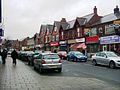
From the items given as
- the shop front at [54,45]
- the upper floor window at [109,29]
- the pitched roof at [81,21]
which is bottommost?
the shop front at [54,45]

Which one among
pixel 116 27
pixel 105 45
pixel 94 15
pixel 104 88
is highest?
pixel 94 15

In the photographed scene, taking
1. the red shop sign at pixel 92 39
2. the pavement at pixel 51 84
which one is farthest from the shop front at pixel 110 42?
the pavement at pixel 51 84

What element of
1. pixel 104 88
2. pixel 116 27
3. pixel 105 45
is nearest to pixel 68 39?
pixel 105 45

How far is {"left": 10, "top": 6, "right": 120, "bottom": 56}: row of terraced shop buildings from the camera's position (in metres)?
40.3

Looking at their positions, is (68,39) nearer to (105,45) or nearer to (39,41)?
(105,45)

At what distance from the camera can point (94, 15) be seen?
52.5 metres

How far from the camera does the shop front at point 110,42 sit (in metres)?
38.9

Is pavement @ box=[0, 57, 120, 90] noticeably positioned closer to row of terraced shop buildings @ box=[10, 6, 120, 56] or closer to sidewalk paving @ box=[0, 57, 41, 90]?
sidewalk paving @ box=[0, 57, 41, 90]

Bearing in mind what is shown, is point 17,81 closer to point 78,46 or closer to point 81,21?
point 78,46

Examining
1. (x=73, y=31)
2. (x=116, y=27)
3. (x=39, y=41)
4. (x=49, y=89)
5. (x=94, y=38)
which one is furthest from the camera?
(x=39, y=41)

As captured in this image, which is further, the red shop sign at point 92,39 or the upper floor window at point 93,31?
the upper floor window at point 93,31

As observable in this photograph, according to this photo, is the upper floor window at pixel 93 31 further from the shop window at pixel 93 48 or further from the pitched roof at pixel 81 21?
the pitched roof at pixel 81 21

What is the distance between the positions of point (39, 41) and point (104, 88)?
80.7 metres

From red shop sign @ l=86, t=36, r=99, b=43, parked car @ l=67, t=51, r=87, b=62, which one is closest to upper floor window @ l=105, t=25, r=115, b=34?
red shop sign @ l=86, t=36, r=99, b=43
